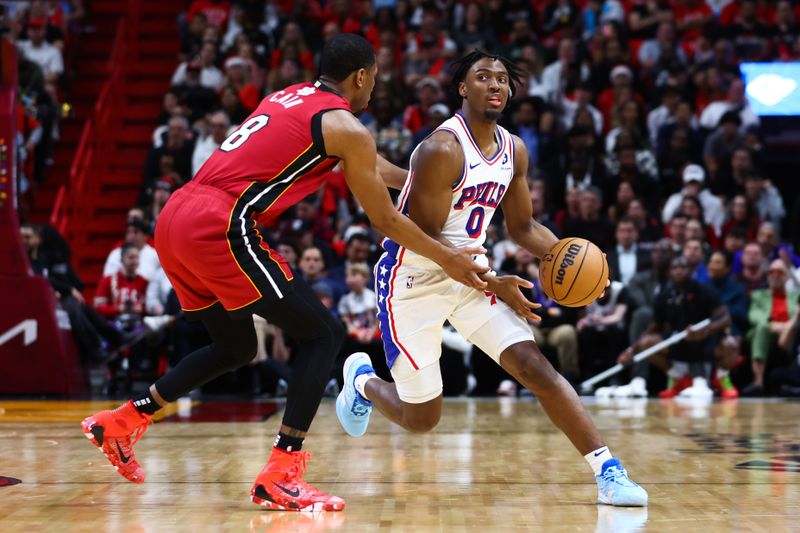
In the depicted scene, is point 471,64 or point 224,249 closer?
point 224,249

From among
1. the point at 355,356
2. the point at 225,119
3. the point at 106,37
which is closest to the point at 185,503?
the point at 355,356

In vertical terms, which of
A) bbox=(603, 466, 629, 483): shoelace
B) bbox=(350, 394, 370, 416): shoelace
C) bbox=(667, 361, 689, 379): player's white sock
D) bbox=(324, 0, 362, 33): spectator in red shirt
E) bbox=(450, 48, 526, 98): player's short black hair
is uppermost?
bbox=(324, 0, 362, 33): spectator in red shirt

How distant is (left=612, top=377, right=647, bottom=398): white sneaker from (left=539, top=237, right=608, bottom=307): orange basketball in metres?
5.79

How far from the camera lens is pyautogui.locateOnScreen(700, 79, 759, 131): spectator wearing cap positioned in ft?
44.2

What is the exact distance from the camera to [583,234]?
1188cm

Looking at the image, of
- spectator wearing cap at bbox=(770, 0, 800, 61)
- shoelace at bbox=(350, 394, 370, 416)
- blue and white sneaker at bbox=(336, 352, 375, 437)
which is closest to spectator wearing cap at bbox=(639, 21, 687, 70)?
spectator wearing cap at bbox=(770, 0, 800, 61)

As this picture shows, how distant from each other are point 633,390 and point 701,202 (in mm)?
2857

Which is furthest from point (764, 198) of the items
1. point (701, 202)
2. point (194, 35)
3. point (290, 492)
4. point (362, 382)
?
point (290, 492)

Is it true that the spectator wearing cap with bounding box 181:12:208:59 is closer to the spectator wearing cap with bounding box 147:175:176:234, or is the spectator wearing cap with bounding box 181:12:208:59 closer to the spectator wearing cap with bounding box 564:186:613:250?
the spectator wearing cap with bounding box 147:175:176:234

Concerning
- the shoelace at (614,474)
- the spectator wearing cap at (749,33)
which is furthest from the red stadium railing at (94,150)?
the shoelace at (614,474)

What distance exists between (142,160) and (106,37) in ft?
8.41

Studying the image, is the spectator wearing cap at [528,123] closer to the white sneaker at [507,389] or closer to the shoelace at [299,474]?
the white sneaker at [507,389]

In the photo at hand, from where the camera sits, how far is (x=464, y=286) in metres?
5.21

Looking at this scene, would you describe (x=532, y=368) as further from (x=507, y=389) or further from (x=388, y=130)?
(x=388, y=130)
